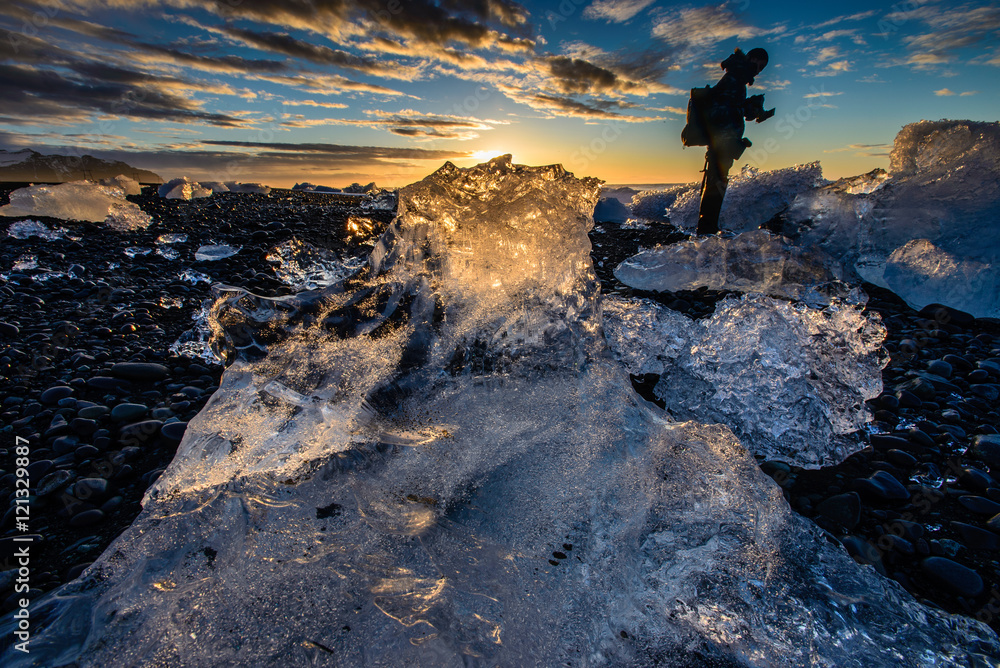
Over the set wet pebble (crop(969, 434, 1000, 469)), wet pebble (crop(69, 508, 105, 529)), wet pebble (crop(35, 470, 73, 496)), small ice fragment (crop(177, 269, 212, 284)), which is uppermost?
small ice fragment (crop(177, 269, 212, 284))

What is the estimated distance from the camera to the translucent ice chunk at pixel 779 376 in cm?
227

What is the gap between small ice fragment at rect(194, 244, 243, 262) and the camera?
A: 5840mm

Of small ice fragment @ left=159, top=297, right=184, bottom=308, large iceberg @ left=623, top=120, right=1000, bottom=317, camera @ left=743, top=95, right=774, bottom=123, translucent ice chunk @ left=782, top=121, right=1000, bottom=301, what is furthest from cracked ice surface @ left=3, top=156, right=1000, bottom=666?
camera @ left=743, top=95, right=774, bottom=123

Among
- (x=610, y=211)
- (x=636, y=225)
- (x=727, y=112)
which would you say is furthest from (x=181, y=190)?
(x=727, y=112)

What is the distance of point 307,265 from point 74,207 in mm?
6440

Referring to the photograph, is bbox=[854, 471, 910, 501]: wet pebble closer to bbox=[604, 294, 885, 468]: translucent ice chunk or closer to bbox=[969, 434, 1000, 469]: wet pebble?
bbox=[604, 294, 885, 468]: translucent ice chunk

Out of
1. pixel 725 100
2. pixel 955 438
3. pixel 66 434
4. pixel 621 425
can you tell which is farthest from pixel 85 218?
pixel 955 438

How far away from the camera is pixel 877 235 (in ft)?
17.7

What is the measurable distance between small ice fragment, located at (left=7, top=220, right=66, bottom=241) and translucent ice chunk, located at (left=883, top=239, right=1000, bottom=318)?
38.7 feet

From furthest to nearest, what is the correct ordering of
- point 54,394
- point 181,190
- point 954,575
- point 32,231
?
point 181,190 → point 32,231 → point 54,394 → point 954,575

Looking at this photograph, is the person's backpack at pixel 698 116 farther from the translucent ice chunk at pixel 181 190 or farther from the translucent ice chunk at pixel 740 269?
the translucent ice chunk at pixel 181 190

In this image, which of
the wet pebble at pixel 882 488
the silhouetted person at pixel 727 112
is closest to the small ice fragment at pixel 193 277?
the wet pebble at pixel 882 488

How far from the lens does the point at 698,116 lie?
6.58 meters

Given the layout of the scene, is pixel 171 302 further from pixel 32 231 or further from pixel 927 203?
pixel 927 203
